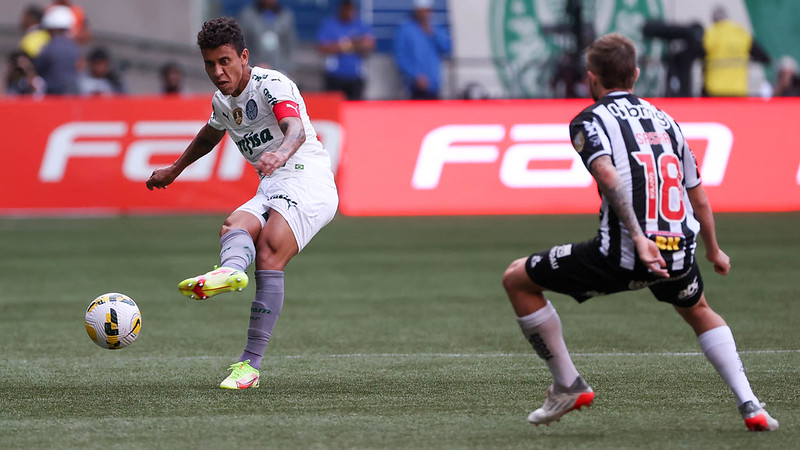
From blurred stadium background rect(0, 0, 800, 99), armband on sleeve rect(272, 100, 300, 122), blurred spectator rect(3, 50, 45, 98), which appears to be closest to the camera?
armband on sleeve rect(272, 100, 300, 122)

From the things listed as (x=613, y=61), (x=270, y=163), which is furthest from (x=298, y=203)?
(x=613, y=61)

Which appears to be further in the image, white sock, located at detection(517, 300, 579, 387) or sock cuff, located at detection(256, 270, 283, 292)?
sock cuff, located at detection(256, 270, 283, 292)

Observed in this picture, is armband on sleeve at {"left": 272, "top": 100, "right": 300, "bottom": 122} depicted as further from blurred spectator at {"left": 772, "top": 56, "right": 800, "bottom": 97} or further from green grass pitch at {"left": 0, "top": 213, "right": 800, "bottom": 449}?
blurred spectator at {"left": 772, "top": 56, "right": 800, "bottom": 97}

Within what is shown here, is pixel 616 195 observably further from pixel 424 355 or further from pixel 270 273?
pixel 424 355

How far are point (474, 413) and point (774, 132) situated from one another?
1137 cm

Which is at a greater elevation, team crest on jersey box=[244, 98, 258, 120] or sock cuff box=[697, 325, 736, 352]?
team crest on jersey box=[244, 98, 258, 120]

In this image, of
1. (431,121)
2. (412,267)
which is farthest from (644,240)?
(431,121)

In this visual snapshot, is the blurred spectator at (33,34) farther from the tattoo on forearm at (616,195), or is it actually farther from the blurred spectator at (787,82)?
the tattoo on forearm at (616,195)

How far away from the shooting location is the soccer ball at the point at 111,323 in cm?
684

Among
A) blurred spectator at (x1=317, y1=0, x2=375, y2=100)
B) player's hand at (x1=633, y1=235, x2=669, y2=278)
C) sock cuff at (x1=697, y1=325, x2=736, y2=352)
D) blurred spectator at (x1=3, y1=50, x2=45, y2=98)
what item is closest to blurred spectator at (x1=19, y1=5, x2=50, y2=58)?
blurred spectator at (x1=3, y1=50, x2=45, y2=98)

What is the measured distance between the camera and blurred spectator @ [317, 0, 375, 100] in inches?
795

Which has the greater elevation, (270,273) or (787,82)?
(270,273)

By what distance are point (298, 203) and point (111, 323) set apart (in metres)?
1.16

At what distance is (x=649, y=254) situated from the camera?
16.9ft
